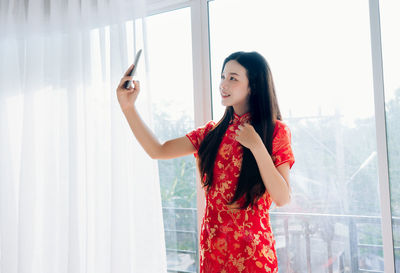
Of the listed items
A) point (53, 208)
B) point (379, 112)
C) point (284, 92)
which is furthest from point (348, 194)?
point (53, 208)

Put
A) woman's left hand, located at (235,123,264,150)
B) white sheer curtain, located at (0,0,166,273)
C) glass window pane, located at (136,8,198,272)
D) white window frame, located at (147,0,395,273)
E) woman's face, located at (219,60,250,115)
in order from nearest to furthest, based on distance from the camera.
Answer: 1. woman's left hand, located at (235,123,264,150)
2. woman's face, located at (219,60,250,115)
3. white window frame, located at (147,0,395,273)
4. white sheer curtain, located at (0,0,166,273)
5. glass window pane, located at (136,8,198,272)

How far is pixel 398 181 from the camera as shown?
1.37 metres

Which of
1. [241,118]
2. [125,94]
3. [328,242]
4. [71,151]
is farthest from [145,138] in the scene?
[328,242]

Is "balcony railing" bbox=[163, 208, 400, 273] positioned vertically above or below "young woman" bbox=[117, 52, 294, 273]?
below

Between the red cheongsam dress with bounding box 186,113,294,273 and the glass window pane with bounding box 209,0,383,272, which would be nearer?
the red cheongsam dress with bounding box 186,113,294,273

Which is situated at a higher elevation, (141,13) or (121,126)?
(141,13)

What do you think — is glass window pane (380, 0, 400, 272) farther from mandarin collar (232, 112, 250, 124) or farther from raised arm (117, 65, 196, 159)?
raised arm (117, 65, 196, 159)

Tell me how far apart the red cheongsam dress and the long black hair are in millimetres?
21

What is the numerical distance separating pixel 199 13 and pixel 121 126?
687 millimetres

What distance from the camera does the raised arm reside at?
1.36 meters

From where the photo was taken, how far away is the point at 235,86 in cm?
127

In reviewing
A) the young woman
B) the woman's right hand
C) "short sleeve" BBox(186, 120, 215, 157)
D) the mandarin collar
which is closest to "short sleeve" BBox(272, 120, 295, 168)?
the young woman

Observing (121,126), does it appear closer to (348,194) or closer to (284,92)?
(284,92)

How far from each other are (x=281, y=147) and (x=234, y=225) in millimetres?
307
